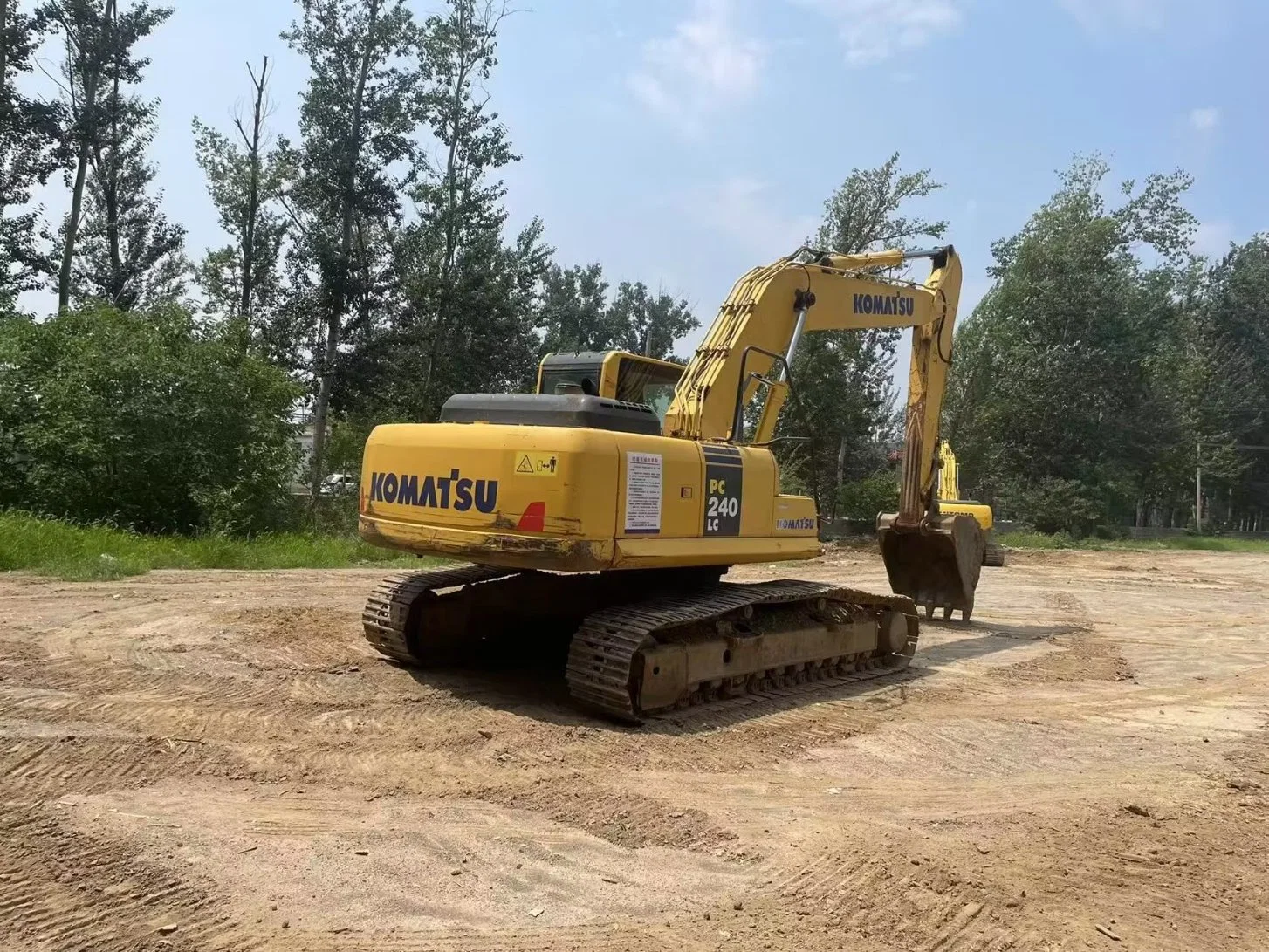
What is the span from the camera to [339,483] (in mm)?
20906

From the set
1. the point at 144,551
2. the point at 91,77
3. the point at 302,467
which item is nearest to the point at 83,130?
the point at 91,77

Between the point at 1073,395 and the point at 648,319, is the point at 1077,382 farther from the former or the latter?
the point at 648,319

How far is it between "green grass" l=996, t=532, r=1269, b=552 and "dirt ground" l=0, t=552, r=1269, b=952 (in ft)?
71.3

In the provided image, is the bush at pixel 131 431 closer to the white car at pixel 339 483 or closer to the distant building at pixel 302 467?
the distant building at pixel 302 467

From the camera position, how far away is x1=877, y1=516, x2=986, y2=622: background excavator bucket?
10719 mm

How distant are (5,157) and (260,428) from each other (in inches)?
569

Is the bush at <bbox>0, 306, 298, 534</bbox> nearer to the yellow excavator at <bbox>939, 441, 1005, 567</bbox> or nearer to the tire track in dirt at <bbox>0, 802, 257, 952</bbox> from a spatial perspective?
the yellow excavator at <bbox>939, 441, 1005, 567</bbox>

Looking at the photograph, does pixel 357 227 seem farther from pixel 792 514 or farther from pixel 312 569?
pixel 792 514

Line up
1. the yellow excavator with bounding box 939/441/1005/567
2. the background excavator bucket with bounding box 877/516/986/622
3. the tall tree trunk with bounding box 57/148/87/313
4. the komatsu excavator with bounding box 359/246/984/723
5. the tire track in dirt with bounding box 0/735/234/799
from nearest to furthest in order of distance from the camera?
1. the tire track in dirt with bounding box 0/735/234/799
2. the komatsu excavator with bounding box 359/246/984/723
3. the background excavator bucket with bounding box 877/516/986/622
4. the yellow excavator with bounding box 939/441/1005/567
5. the tall tree trunk with bounding box 57/148/87/313

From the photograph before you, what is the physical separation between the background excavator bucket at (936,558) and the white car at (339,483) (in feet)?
42.1

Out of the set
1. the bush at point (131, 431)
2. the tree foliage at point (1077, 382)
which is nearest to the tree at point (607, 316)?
the tree foliage at point (1077, 382)

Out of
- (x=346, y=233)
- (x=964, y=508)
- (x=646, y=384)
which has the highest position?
(x=346, y=233)

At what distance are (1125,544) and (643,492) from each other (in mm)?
29498

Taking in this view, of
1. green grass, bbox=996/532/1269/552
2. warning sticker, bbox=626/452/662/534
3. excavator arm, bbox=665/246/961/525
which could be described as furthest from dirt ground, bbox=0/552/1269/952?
green grass, bbox=996/532/1269/552
